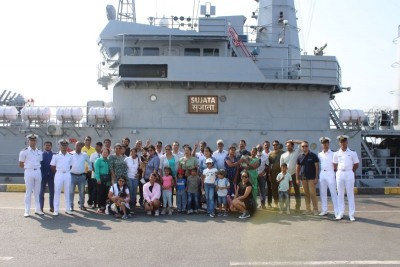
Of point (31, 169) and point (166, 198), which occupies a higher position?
point (31, 169)

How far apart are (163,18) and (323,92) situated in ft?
23.1

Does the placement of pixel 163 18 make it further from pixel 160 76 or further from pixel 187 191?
pixel 187 191

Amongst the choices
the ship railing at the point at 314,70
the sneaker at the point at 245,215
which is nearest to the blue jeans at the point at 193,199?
the sneaker at the point at 245,215

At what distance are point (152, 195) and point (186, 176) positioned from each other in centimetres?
90

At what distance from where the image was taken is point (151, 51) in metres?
16.8

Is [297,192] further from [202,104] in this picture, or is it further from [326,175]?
[202,104]

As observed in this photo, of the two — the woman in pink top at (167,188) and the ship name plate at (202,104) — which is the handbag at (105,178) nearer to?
the woman in pink top at (167,188)

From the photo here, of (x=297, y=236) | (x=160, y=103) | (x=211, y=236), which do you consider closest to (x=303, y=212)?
(x=297, y=236)

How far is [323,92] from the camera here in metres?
15.9

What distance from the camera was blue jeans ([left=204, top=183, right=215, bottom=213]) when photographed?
9180mm

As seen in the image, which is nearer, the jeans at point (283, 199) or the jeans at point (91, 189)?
the jeans at point (283, 199)

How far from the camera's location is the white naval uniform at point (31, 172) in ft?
29.9

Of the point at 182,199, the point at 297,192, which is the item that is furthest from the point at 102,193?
the point at 297,192

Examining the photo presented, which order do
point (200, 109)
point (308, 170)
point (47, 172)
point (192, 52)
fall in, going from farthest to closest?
point (192, 52)
point (200, 109)
point (47, 172)
point (308, 170)
